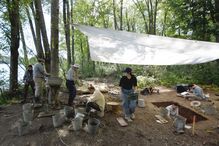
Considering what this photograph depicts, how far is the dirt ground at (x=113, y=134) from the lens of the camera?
18.5ft

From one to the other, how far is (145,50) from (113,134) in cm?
209

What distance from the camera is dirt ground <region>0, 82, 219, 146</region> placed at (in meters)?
5.63

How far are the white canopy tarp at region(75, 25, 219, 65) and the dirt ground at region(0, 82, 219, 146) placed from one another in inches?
69.8

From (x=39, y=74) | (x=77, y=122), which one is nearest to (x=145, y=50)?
(x=77, y=122)

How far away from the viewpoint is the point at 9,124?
677cm

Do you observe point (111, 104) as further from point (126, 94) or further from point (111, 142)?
point (111, 142)

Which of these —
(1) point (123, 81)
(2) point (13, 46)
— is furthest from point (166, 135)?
(2) point (13, 46)

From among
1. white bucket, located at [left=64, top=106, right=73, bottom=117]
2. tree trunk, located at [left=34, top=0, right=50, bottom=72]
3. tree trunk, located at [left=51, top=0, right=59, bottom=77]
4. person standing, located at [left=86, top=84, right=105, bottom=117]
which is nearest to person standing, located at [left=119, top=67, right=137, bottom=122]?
person standing, located at [left=86, top=84, right=105, bottom=117]

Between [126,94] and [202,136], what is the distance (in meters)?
2.08

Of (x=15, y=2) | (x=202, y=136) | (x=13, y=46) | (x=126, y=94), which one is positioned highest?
(x=15, y=2)

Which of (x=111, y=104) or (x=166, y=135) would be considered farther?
(x=111, y=104)

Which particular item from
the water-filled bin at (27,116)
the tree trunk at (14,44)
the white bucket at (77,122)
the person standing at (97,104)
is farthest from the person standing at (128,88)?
the tree trunk at (14,44)

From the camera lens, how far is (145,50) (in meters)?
5.94

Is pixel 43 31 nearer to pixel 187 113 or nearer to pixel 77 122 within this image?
pixel 77 122
